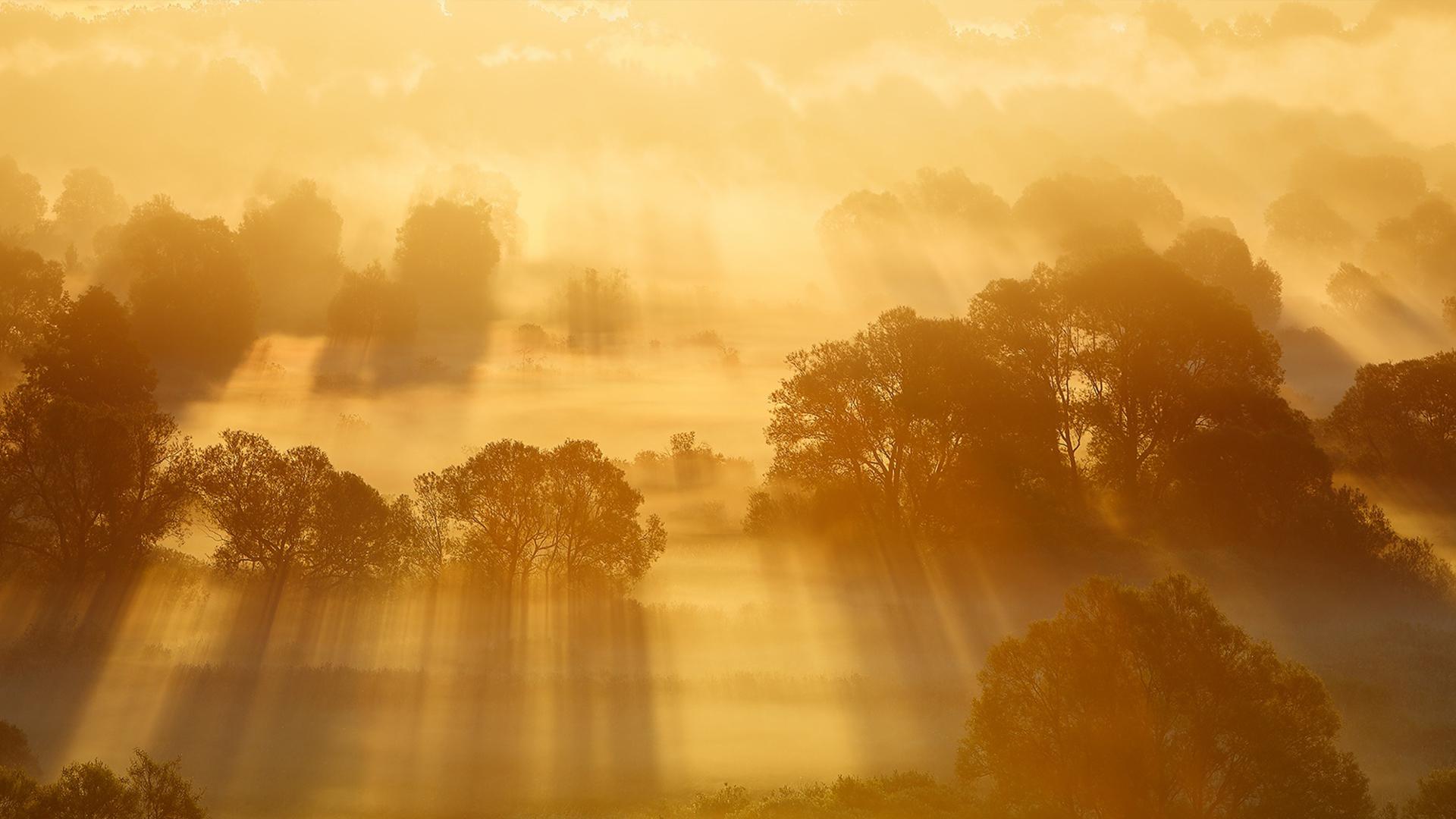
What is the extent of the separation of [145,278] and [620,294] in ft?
162

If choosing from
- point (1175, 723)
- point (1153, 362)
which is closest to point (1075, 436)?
point (1153, 362)

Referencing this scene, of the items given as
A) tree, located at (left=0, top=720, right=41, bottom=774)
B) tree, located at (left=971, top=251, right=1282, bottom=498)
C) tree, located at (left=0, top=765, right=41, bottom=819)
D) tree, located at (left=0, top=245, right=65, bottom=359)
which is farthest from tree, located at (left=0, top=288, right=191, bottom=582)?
tree, located at (left=971, top=251, right=1282, bottom=498)

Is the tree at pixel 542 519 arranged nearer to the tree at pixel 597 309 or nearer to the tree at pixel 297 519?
the tree at pixel 297 519

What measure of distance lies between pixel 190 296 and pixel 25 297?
12.8 metres

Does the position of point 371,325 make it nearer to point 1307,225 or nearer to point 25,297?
point 25,297

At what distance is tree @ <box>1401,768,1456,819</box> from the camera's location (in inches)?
1302

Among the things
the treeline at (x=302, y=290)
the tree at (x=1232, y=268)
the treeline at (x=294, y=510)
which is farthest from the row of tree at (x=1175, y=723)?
the tree at (x=1232, y=268)

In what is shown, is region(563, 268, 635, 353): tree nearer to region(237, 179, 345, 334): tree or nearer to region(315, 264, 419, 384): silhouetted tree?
region(315, 264, 419, 384): silhouetted tree

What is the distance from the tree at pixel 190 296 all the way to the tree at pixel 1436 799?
9434 centimetres

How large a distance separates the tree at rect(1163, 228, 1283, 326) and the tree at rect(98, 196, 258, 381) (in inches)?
3572

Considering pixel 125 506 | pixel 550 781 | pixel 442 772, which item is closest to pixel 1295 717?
pixel 550 781

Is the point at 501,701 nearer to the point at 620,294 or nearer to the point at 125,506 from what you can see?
the point at 125,506

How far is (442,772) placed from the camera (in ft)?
146

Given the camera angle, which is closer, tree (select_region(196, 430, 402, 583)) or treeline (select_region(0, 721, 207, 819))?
treeline (select_region(0, 721, 207, 819))
